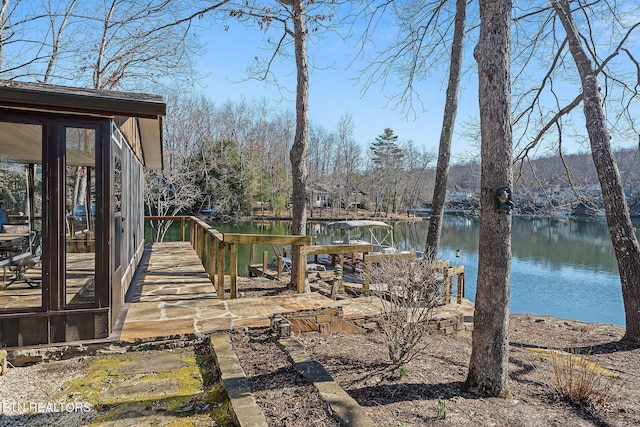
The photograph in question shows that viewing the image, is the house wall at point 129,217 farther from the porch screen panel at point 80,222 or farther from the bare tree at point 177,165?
the bare tree at point 177,165

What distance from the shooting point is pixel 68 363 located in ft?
10.9

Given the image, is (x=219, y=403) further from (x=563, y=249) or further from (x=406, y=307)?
(x=563, y=249)

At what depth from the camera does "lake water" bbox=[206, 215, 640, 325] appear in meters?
14.0

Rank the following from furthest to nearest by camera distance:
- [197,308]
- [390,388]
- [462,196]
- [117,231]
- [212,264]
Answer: [462,196], [212,264], [197,308], [117,231], [390,388]

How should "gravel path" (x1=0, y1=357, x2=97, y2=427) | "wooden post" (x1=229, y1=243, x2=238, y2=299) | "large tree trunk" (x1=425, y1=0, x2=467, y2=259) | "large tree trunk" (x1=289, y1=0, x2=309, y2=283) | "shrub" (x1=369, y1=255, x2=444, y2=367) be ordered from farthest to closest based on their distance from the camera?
"large tree trunk" (x1=425, y1=0, x2=467, y2=259) → "large tree trunk" (x1=289, y1=0, x2=309, y2=283) → "wooden post" (x1=229, y1=243, x2=238, y2=299) → "shrub" (x1=369, y1=255, x2=444, y2=367) → "gravel path" (x1=0, y1=357, x2=97, y2=427)

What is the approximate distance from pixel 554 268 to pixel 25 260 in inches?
886

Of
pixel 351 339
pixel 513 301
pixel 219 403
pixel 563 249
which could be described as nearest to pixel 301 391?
pixel 219 403

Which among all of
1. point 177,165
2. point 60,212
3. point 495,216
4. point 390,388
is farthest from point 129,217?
point 177,165

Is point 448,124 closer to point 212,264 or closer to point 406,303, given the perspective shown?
point 406,303

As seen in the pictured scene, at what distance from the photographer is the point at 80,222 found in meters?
3.52

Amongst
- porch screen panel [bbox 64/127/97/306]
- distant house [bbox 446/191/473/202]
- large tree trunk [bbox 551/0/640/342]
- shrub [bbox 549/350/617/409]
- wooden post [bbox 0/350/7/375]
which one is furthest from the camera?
distant house [bbox 446/191/473/202]

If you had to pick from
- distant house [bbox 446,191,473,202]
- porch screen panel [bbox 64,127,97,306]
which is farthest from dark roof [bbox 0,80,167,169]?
distant house [bbox 446,191,473,202]

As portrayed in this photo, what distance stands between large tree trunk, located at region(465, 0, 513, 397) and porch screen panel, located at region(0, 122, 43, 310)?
151 inches

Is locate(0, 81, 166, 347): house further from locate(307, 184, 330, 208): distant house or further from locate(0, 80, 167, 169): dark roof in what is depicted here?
locate(307, 184, 330, 208): distant house
